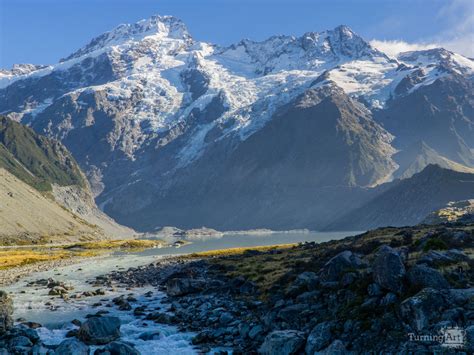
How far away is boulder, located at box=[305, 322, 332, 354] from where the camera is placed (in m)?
29.0

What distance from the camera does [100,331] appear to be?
37.6 m

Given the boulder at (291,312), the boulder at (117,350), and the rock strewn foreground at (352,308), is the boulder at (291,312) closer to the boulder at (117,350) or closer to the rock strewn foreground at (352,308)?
the rock strewn foreground at (352,308)

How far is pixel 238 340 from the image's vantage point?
1394 inches

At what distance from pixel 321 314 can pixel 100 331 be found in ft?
57.4

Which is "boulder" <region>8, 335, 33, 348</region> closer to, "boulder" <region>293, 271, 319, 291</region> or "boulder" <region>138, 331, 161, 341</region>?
"boulder" <region>138, 331, 161, 341</region>

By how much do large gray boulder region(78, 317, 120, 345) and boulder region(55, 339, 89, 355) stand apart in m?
4.34

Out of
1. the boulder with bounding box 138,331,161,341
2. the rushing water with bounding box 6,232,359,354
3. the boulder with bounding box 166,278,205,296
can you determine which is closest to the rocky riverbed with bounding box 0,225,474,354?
the boulder with bounding box 138,331,161,341

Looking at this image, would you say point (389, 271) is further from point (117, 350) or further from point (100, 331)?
point (100, 331)

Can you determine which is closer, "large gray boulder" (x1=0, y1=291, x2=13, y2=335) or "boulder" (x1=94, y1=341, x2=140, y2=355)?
"boulder" (x1=94, y1=341, x2=140, y2=355)

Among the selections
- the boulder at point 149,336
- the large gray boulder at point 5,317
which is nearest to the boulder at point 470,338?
the boulder at point 149,336

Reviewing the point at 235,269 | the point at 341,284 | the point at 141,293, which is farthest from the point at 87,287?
the point at 341,284

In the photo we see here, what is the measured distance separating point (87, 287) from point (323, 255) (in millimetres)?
36665

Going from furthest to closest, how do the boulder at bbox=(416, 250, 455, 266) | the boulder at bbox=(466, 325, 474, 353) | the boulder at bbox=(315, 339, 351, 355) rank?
the boulder at bbox=(416, 250, 455, 266), the boulder at bbox=(315, 339, 351, 355), the boulder at bbox=(466, 325, 474, 353)

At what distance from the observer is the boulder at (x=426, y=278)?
29.2 metres
